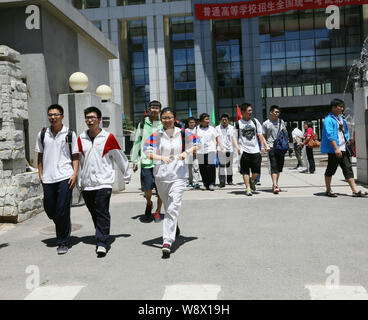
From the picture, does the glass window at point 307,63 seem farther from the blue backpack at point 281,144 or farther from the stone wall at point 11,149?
the stone wall at point 11,149

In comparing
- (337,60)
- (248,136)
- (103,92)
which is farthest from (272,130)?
(337,60)

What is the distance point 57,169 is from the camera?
539cm

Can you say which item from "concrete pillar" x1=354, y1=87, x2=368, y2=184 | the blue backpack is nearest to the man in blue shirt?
the blue backpack

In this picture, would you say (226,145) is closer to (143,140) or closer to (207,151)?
(207,151)

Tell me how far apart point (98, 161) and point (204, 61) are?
34350mm

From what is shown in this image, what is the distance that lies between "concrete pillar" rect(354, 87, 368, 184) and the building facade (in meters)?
28.4

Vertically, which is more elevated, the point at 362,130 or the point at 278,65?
the point at 278,65

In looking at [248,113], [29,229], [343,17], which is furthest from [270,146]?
[343,17]

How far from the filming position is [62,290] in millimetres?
3734

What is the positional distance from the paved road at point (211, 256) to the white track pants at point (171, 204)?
26 cm

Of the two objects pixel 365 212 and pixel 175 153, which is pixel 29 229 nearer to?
pixel 175 153
